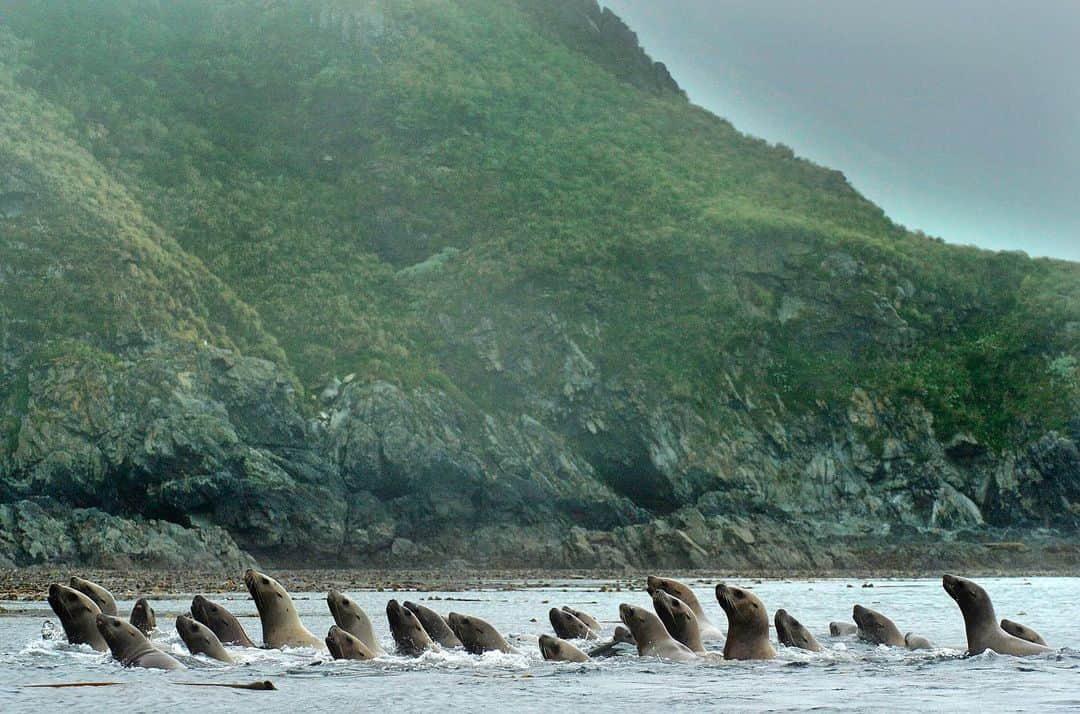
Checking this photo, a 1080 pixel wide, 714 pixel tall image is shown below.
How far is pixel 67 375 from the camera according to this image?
242 ft

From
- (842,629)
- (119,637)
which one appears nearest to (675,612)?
(842,629)

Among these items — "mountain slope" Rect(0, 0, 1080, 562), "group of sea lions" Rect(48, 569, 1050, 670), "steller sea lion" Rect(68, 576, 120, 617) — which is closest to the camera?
"group of sea lions" Rect(48, 569, 1050, 670)

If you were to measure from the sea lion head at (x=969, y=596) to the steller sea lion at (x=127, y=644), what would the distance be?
1122 centimetres

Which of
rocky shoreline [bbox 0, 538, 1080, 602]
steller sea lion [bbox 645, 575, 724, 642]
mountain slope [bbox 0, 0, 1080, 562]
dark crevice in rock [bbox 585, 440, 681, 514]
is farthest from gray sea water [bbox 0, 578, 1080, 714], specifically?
dark crevice in rock [bbox 585, 440, 681, 514]

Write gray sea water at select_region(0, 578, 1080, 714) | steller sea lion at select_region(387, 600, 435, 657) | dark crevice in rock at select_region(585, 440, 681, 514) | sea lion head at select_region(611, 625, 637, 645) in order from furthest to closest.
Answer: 1. dark crevice in rock at select_region(585, 440, 681, 514)
2. sea lion head at select_region(611, 625, 637, 645)
3. steller sea lion at select_region(387, 600, 435, 657)
4. gray sea water at select_region(0, 578, 1080, 714)

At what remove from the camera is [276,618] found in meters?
23.3

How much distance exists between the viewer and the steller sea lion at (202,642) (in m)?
21.3

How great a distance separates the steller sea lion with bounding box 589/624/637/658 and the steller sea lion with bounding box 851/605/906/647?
4.86 metres

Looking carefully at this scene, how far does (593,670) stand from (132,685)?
253 inches

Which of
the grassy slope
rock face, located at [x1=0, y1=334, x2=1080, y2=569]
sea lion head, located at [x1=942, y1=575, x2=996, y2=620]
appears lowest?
sea lion head, located at [x1=942, y1=575, x2=996, y2=620]

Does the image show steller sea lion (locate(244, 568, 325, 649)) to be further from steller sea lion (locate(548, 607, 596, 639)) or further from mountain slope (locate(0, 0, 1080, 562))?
mountain slope (locate(0, 0, 1080, 562))

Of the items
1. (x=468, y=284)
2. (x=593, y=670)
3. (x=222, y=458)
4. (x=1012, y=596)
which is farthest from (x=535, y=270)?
(x=593, y=670)

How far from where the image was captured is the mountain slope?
7512 cm

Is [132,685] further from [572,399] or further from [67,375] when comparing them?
[572,399]
